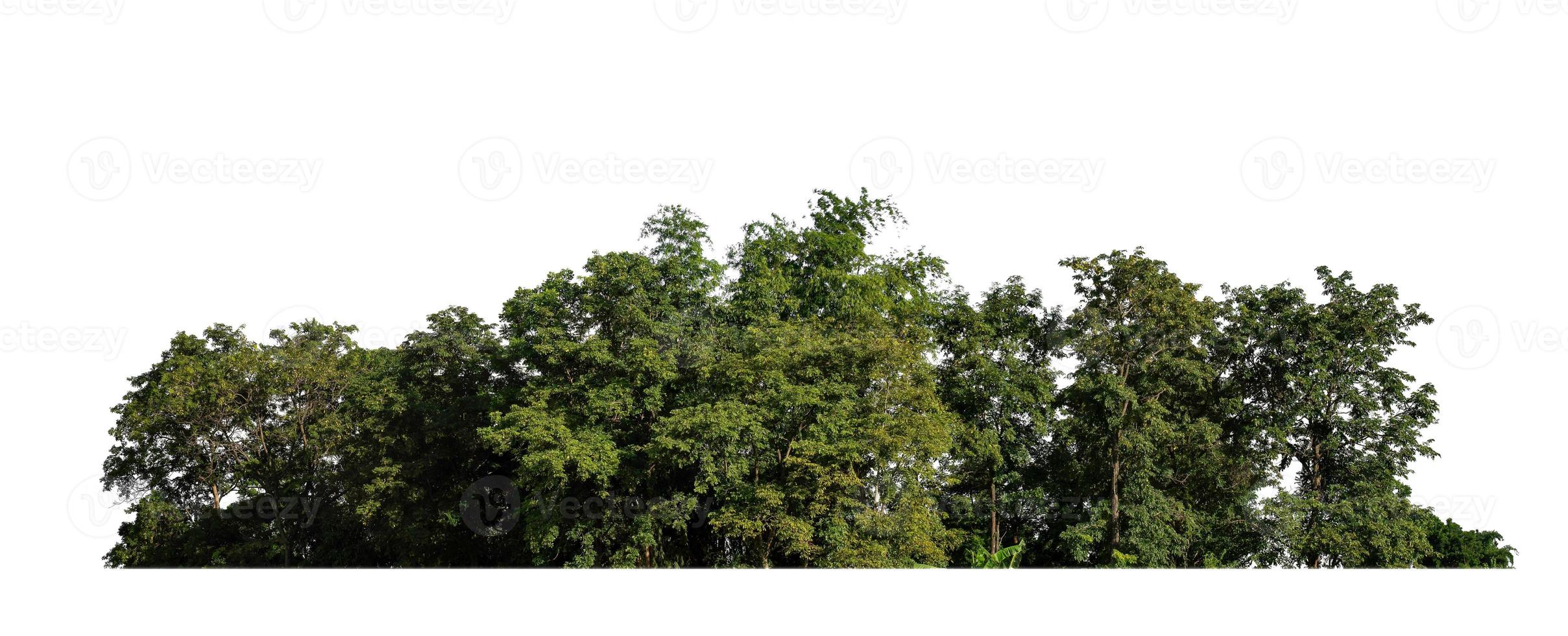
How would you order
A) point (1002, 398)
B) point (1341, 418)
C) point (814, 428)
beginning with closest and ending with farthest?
point (814, 428) → point (1341, 418) → point (1002, 398)

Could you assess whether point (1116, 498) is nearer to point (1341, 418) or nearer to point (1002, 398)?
point (1002, 398)

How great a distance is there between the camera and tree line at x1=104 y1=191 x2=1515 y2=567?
20656 mm

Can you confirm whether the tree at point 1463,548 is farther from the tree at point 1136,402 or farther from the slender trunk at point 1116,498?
the slender trunk at point 1116,498

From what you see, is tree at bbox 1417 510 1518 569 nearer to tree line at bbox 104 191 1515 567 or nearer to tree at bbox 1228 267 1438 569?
tree line at bbox 104 191 1515 567

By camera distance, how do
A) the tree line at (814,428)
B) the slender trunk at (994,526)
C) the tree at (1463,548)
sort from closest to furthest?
the tree line at (814,428), the tree at (1463,548), the slender trunk at (994,526)

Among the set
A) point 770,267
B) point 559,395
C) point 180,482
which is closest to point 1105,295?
point 770,267

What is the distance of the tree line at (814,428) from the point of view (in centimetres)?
2066

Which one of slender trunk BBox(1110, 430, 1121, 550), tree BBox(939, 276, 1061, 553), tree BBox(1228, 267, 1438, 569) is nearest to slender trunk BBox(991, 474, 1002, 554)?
tree BBox(939, 276, 1061, 553)

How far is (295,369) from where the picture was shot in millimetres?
26672

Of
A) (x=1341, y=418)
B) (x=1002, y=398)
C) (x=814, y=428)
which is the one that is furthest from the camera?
(x=1002, y=398)

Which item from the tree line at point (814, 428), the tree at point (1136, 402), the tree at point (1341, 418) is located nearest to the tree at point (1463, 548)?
the tree line at point (814, 428)

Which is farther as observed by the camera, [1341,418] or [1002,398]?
[1002,398]

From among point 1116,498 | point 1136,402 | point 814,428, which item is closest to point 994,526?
point 1116,498

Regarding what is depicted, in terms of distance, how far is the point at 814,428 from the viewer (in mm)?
20500
